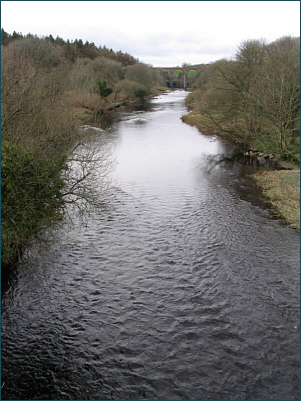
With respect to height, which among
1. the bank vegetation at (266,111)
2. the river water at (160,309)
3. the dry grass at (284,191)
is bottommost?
the river water at (160,309)

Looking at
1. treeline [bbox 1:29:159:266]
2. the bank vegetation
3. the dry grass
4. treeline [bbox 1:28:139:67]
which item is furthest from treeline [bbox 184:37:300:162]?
treeline [bbox 1:28:139:67]

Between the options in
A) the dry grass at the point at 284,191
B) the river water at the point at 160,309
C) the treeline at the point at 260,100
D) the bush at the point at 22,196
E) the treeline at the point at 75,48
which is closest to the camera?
the river water at the point at 160,309

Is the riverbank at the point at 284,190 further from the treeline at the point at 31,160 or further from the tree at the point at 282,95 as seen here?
the treeline at the point at 31,160

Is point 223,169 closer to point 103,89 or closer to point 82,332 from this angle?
point 82,332

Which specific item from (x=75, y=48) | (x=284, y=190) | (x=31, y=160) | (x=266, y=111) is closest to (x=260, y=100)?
(x=266, y=111)

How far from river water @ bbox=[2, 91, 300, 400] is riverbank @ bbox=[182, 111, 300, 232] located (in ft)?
2.30

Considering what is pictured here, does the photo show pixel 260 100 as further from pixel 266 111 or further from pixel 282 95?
pixel 282 95

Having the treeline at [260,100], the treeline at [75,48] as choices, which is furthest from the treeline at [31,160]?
the treeline at [75,48]

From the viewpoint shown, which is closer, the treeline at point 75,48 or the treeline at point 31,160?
the treeline at point 31,160

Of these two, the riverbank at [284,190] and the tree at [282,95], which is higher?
the tree at [282,95]

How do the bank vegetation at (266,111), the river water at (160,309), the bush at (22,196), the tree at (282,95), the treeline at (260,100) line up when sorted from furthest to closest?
the treeline at (260,100) < the tree at (282,95) < the bank vegetation at (266,111) < the bush at (22,196) < the river water at (160,309)

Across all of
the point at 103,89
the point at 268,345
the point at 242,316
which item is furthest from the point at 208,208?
the point at 103,89

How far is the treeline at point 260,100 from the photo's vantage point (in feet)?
76.6

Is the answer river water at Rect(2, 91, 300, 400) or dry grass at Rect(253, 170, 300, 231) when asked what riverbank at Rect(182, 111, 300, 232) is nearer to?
dry grass at Rect(253, 170, 300, 231)
